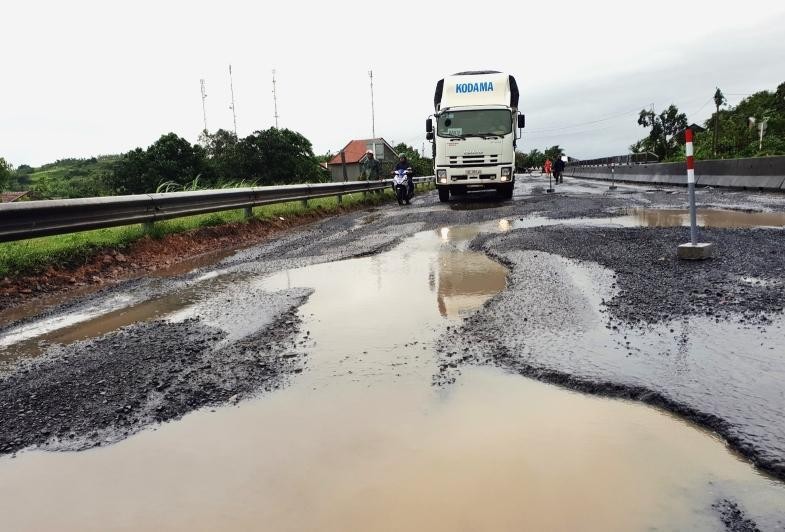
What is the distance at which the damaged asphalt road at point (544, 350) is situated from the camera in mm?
2602

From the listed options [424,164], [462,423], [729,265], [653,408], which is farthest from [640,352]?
[424,164]

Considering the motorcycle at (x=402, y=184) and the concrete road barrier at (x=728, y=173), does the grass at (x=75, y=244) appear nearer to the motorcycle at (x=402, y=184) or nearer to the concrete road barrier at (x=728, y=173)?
the motorcycle at (x=402, y=184)

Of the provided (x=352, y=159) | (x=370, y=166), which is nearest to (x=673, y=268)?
(x=370, y=166)

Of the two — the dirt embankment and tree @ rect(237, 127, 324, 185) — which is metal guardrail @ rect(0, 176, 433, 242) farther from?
tree @ rect(237, 127, 324, 185)

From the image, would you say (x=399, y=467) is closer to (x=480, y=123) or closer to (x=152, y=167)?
(x=480, y=123)

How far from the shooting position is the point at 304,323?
4.13 m

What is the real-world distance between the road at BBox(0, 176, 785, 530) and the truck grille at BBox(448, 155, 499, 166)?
11.1 meters

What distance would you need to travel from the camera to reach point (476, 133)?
16062 millimetres

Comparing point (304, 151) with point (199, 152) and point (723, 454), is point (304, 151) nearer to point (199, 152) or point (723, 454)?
point (199, 152)

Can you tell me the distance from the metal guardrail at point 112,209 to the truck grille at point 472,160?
5403 millimetres

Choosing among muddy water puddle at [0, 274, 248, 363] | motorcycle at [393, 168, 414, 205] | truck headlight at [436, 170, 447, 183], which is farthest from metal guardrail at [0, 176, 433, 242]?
motorcycle at [393, 168, 414, 205]

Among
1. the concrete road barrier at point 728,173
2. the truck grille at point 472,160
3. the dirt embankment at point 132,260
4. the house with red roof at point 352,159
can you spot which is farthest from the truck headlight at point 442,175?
the house with red roof at point 352,159

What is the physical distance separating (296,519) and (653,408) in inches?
65.8

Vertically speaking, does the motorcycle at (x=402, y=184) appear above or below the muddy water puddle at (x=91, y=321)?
above
